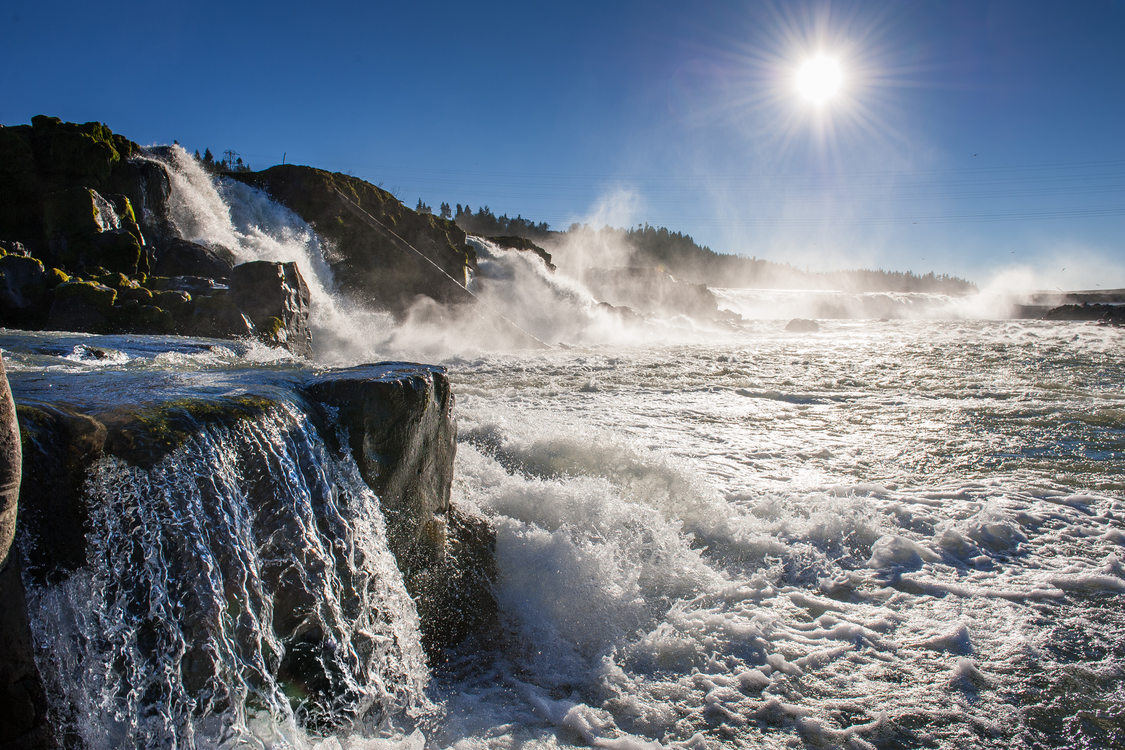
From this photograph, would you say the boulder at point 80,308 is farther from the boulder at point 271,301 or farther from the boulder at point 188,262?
the boulder at point 188,262

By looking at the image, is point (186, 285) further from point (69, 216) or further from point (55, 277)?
point (69, 216)

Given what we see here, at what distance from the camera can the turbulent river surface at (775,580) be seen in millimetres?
2840

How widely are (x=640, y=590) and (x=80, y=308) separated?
10.3m

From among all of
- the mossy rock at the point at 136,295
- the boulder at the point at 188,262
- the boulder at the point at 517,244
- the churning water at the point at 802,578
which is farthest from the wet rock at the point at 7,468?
the boulder at the point at 517,244

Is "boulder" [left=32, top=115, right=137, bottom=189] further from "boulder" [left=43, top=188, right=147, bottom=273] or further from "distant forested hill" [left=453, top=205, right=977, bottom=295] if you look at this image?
"distant forested hill" [left=453, top=205, right=977, bottom=295]

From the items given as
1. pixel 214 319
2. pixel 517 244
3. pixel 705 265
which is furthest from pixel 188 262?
pixel 705 265

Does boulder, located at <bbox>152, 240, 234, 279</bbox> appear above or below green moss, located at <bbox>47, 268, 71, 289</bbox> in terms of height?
above

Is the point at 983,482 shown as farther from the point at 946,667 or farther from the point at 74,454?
the point at 74,454

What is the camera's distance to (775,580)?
4.16 m

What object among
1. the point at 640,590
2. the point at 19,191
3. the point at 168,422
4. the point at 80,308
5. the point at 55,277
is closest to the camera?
the point at 168,422

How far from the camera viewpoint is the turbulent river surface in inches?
112

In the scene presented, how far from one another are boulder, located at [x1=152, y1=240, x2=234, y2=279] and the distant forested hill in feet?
182

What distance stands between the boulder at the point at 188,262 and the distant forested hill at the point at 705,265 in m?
55.5

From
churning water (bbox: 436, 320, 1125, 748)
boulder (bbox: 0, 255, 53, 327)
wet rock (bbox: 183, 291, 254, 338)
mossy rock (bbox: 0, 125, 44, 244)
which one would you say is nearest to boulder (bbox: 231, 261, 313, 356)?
wet rock (bbox: 183, 291, 254, 338)
